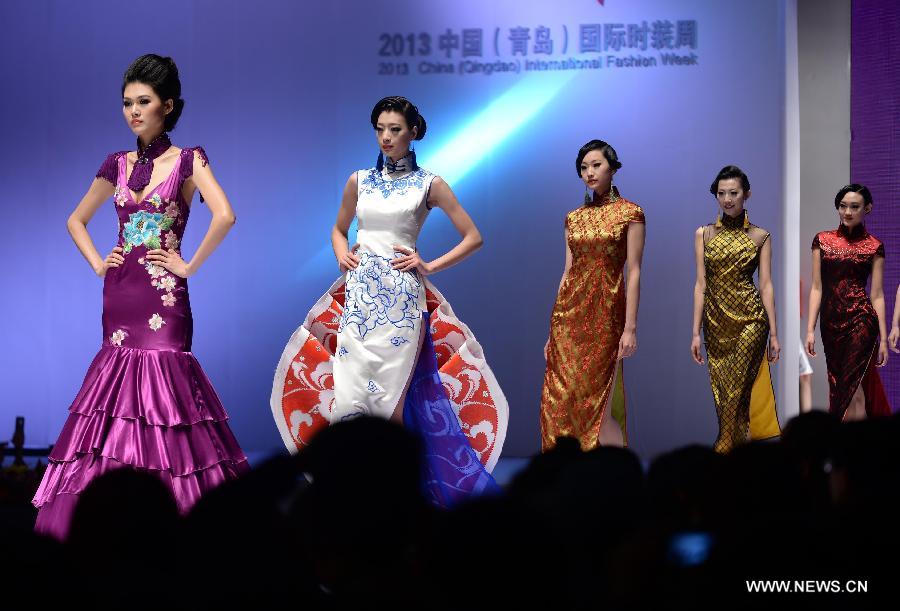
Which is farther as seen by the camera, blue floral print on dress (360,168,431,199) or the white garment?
blue floral print on dress (360,168,431,199)

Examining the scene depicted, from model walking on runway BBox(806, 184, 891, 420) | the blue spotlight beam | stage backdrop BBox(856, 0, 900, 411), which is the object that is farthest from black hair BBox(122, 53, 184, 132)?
stage backdrop BBox(856, 0, 900, 411)

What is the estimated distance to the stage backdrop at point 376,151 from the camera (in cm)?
643

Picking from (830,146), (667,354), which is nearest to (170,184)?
(667,354)

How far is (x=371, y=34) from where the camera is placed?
22.1ft

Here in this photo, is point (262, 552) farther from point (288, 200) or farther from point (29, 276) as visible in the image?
point (29, 276)

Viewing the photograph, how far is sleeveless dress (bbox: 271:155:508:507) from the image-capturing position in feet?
14.4

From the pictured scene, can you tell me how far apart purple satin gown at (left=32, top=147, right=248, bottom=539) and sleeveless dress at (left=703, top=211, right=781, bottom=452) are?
2.89 meters

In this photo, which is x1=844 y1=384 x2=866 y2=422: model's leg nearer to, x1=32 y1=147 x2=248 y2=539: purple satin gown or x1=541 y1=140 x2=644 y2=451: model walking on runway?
x1=541 y1=140 x2=644 y2=451: model walking on runway

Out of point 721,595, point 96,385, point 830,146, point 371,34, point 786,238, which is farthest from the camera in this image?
point 830,146

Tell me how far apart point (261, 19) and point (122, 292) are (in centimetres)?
347

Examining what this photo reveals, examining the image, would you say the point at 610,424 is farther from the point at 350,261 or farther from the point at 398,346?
the point at 350,261

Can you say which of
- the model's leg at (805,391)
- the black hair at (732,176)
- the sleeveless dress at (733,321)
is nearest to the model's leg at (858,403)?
the sleeveless dress at (733,321)
